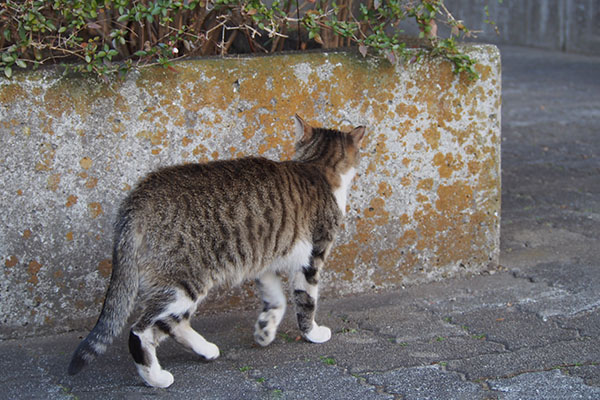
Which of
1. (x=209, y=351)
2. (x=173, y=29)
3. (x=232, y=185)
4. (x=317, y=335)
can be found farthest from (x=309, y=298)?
(x=173, y=29)

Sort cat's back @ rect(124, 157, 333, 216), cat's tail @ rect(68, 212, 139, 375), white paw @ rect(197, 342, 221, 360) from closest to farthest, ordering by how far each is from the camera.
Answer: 1. cat's tail @ rect(68, 212, 139, 375)
2. cat's back @ rect(124, 157, 333, 216)
3. white paw @ rect(197, 342, 221, 360)

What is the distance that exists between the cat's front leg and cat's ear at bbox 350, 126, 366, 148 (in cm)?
62

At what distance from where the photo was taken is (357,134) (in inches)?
150

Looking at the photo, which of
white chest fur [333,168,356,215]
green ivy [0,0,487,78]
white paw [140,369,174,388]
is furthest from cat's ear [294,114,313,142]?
white paw [140,369,174,388]

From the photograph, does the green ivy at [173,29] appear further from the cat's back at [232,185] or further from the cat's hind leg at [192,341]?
the cat's hind leg at [192,341]

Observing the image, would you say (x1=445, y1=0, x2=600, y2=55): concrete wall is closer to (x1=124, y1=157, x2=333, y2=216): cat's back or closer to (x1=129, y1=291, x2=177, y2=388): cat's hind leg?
(x1=124, y1=157, x2=333, y2=216): cat's back

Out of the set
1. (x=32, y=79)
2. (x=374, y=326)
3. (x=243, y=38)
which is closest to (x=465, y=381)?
(x=374, y=326)

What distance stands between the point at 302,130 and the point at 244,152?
1.27 feet

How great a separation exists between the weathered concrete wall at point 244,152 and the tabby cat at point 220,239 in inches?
14.2

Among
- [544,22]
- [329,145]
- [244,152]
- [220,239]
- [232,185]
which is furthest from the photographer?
[544,22]

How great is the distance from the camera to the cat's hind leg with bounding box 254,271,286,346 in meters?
3.68

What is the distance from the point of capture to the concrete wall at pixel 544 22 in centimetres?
1416

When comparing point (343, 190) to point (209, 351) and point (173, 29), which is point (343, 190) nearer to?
point (209, 351)

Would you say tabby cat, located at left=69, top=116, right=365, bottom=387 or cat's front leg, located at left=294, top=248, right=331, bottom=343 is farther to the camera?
cat's front leg, located at left=294, top=248, right=331, bottom=343
